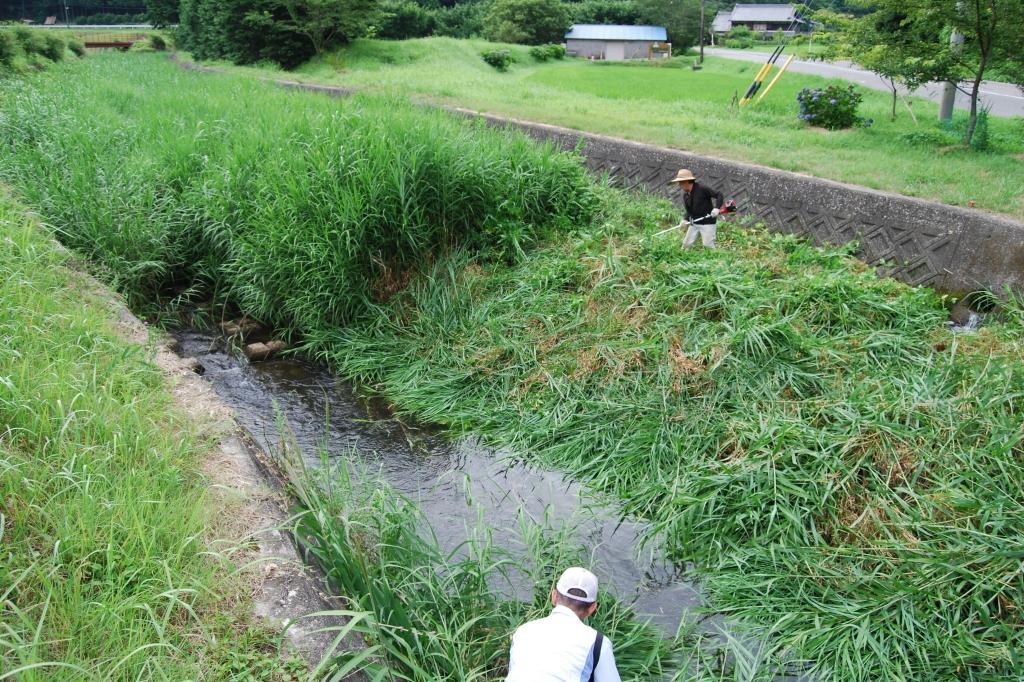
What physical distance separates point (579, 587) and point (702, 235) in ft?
16.0

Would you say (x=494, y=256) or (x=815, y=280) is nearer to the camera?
(x=815, y=280)

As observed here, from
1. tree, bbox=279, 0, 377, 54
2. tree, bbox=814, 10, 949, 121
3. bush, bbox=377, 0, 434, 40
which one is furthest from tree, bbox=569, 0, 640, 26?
tree, bbox=814, 10, 949, 121

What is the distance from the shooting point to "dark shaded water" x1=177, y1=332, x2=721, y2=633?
4.15m

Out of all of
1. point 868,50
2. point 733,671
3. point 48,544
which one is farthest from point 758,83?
point 48,544

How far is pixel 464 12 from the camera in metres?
40.9

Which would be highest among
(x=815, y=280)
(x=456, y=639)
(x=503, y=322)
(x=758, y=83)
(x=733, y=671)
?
(x=758, y=83)

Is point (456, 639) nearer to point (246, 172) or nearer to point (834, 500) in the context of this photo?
point (834, 500)

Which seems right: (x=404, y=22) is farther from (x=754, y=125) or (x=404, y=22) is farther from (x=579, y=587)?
(x=579, y=587)

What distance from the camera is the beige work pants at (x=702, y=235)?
7.00 meters

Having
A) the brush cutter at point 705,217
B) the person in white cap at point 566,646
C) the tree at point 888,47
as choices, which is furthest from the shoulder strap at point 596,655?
the tree at point 888,47

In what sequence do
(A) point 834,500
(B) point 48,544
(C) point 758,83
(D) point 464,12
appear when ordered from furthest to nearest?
(D) point 464,12 < (C) point 758,83 < (A) point 834,500 < (B) point 48,544

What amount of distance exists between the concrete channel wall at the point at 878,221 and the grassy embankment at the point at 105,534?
224 inches

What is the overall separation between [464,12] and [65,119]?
3456 cm

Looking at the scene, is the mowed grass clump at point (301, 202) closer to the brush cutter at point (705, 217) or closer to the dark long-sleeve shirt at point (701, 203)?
the brush cutter at point (705, 217)
